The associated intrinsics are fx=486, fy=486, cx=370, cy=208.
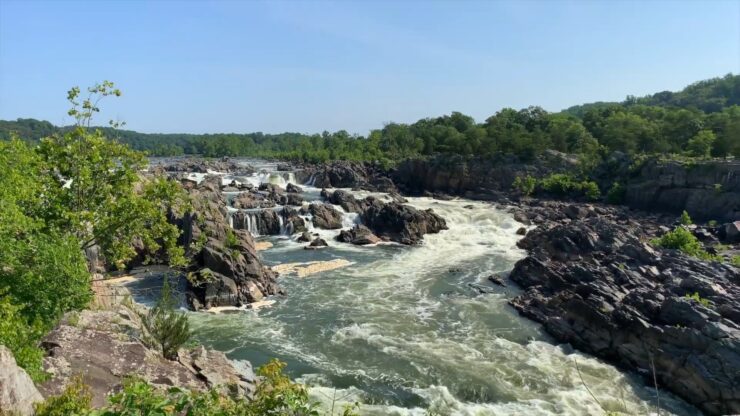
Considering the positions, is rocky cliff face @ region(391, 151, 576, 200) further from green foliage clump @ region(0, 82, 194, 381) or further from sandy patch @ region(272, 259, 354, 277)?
green foliage clump @ region(0, 82, 194, 381)

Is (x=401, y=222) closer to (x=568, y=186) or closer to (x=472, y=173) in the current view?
(x=472, y=173)

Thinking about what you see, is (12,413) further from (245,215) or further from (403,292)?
(245,215)

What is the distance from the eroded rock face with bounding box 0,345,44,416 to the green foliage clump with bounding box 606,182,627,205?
2551 inches

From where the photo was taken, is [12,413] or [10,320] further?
[10,320]

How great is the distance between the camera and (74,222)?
12422 millimetres

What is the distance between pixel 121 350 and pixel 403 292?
1993 centimetres

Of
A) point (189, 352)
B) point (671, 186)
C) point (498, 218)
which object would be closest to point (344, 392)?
point (189, 352)

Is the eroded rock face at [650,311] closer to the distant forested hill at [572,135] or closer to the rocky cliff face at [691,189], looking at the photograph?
the rocky cliff face at [691,189]

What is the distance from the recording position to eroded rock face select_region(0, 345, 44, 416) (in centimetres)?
727

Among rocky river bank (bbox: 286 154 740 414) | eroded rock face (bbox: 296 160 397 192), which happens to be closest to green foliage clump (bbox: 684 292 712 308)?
rocky river bank (bbox: 286 154 740 414)

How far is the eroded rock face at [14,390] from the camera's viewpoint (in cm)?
727

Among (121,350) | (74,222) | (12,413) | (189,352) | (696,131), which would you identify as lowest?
(189,352)

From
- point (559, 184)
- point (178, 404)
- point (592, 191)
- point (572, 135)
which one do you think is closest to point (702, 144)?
point (592, 191)

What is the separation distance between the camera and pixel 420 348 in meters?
22.0
